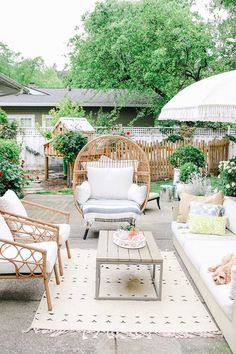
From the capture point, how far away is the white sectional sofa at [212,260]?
10.9ft

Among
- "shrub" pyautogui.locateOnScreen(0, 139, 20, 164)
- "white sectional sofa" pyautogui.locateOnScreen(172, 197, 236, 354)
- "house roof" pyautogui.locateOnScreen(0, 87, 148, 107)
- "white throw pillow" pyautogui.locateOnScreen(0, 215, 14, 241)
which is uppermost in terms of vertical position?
"house roof" pyautogui.locateOnScreen(0, 87, 148, 107)

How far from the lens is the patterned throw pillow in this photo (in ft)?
18.4

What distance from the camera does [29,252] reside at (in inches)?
168

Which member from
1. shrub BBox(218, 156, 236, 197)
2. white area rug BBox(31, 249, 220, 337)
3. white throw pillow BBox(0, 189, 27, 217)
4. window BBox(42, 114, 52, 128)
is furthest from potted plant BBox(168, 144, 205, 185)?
window BBox(42, 114, 52, 128)

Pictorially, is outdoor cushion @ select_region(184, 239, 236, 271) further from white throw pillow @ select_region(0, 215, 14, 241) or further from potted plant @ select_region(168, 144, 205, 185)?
potted plant @ select_region(168, 144, 205, 185)

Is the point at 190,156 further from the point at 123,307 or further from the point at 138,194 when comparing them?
the point at 123,307

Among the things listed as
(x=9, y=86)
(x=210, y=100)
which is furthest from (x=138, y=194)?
(x=9, y=86)

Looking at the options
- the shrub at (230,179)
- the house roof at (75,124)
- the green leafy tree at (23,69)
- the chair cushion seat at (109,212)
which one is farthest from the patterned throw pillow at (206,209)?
the green leafy tree at (23,69)

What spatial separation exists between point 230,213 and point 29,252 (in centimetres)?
283

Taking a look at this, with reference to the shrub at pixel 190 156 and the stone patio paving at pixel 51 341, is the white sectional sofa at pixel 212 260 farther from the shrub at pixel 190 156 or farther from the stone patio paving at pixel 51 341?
the shrub at pixel 190 156

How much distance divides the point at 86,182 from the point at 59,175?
623 centimetres

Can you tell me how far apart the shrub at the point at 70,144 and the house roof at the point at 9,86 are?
1.79 m

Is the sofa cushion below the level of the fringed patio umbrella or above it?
below

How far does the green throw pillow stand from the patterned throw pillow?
0.14 metres
